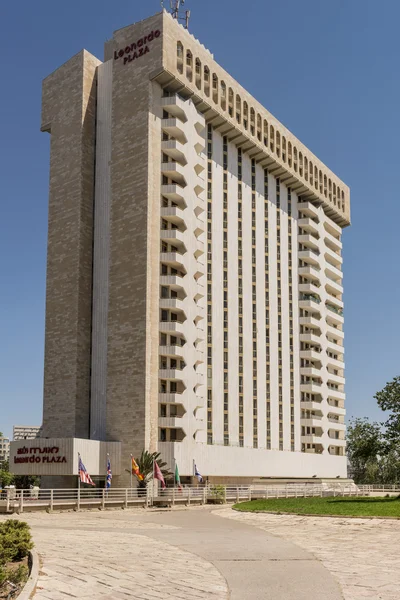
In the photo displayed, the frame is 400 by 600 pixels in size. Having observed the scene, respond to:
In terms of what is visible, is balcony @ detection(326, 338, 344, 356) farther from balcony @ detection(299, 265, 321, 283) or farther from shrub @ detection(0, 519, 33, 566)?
shrub @ detection(0, 519, 33, 566)

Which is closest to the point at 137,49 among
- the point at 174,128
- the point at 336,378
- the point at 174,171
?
the point at 174,128

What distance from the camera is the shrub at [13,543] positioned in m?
16.4

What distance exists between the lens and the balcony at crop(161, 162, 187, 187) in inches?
2933

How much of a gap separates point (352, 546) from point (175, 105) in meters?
60.4

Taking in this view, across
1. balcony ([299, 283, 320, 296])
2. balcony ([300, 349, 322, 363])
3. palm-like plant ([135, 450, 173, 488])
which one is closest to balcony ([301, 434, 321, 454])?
balcony ([300, 349, 322, 363])

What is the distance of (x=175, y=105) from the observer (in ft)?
245

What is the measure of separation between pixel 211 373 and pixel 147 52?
33958 millimetres

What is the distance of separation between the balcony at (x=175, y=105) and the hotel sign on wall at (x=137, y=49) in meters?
5.35

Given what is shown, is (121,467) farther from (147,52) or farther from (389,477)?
(389,477)

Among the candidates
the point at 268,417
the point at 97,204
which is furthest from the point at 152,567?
the point at 268,417

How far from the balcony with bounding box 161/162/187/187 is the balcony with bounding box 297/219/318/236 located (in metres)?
27.3

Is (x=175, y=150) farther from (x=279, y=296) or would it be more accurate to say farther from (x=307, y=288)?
(x=307, y=288)

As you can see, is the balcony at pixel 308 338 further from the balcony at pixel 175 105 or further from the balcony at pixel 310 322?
the balcony at pixel 175 105

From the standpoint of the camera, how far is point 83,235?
2987 inches
